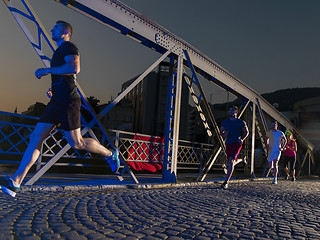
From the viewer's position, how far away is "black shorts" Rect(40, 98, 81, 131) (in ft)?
13.6

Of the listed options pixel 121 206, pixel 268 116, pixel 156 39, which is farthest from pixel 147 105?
pixel 121 206

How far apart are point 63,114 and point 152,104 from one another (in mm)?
48716

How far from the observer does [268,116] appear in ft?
49.4

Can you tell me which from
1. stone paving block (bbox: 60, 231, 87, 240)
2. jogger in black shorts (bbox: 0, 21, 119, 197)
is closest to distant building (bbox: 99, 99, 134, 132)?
jogger in black shorts (bbox: 0, 21, 119, 197)

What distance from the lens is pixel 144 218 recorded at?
3.69 metres

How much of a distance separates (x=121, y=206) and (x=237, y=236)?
182cm

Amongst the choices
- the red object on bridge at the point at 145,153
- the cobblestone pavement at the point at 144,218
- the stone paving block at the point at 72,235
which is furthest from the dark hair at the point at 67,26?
the red object on bridge at the point at 145,153

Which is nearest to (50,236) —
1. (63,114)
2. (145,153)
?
(63,114)

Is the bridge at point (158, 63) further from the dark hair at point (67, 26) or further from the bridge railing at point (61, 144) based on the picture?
the dark hair at point (67, 26)

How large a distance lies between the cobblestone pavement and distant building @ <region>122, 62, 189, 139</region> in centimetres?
4113

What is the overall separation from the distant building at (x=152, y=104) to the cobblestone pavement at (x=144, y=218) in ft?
135

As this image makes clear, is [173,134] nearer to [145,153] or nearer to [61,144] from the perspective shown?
[145,153]

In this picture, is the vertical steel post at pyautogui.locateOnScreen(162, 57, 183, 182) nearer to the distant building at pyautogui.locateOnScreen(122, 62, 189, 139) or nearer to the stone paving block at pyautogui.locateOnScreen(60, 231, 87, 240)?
the stone paving block at pyautogui.locateOnScreen(60, 231, 87, 240)

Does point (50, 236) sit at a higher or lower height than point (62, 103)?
lower
